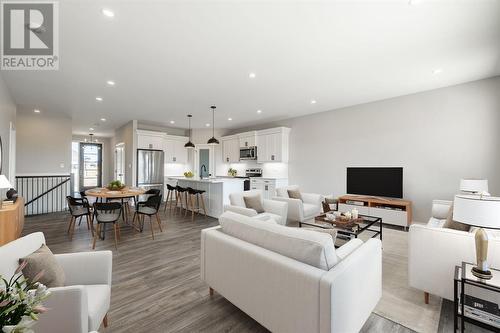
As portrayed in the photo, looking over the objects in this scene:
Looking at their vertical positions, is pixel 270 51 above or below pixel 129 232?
above

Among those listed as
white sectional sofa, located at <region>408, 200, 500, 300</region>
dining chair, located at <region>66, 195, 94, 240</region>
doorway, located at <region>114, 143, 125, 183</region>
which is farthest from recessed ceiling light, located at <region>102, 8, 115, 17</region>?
doorway, located at <region>114, 143, 125, 183</region>

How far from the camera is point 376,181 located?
496cm

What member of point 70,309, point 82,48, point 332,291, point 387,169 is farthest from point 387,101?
point 70,309

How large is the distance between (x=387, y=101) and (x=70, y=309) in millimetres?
6093

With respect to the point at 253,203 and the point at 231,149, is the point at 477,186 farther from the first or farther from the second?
the point at 231,149

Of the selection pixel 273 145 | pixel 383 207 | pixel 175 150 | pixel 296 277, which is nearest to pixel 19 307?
pixel 296 277

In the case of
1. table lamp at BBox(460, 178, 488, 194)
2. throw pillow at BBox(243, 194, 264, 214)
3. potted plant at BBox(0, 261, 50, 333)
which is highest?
table lamp at BBox(460, 178, 488, 194)

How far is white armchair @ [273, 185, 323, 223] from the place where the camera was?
175 inches

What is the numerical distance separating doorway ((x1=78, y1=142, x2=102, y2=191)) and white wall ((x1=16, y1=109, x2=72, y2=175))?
5.04m

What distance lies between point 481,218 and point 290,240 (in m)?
1.43

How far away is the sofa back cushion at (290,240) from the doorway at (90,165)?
12.0 metres

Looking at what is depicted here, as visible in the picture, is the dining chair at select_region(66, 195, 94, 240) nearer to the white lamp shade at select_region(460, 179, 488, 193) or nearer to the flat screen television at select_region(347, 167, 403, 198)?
the flat screen television at select_region(347, 167, 403, 198)

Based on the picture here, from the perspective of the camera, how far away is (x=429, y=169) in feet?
14.6

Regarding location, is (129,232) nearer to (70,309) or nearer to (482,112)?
(70,309)
